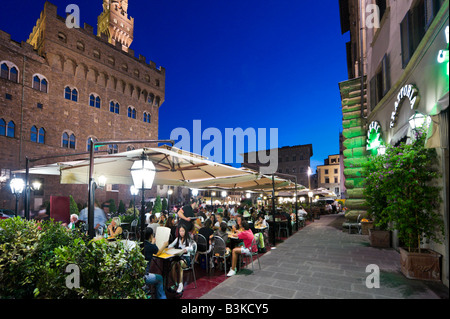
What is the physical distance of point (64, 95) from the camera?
2531cm

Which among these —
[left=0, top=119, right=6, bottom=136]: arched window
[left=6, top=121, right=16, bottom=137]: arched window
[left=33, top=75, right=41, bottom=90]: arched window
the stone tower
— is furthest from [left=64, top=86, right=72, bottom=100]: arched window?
the stone tower

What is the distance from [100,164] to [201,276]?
3774 millimetres

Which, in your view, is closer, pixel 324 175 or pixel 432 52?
pixel 432 52

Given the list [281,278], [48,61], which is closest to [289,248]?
[281,278]

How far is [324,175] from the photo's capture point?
59.2m

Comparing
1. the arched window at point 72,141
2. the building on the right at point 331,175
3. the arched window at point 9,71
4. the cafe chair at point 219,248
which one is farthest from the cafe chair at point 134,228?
the building on the right at point 331,175

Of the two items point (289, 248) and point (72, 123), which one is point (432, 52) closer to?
point (289, 248)

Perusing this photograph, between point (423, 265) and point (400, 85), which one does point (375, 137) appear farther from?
point (423, 265)

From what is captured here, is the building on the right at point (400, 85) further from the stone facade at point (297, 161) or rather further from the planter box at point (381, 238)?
the stone facade at point (297, 161)

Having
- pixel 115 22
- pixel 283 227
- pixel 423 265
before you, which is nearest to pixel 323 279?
pixel 423 265

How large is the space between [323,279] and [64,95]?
28.6 meters

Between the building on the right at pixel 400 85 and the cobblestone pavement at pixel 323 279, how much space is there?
0.92 metres
